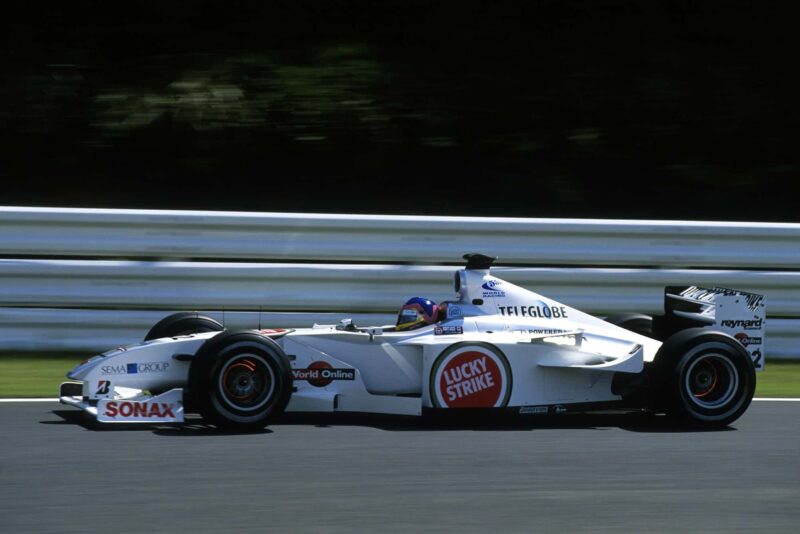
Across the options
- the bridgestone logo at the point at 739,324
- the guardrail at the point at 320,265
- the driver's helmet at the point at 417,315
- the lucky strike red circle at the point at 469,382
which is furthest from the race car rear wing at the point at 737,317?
the guardrail at the point at 320,265

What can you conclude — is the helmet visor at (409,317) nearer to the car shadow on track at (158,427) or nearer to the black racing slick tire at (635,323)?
the car shadow on track at (158,427)

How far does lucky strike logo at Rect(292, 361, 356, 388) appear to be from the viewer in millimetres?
6707

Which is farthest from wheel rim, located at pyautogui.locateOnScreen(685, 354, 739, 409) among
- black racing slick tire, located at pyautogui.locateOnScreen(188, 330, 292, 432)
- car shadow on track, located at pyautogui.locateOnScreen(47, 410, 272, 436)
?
car shadow on track, located at pyautogui.locateOnScreen(47, 410, 272, 436)

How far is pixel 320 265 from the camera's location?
9.30m

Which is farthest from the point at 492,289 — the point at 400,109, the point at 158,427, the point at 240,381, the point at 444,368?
the point at 400,109

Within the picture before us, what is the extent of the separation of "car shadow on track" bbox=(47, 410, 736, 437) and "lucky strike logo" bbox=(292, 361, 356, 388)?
0.26m

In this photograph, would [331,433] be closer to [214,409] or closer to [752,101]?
[214,409]

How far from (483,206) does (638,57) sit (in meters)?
2.59

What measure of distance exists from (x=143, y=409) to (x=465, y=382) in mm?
1911

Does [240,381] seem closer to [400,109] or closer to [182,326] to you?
[182,326]

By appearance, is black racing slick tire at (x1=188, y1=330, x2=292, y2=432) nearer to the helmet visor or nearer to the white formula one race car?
the white formula one race car

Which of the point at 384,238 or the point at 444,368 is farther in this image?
the point at 384,238

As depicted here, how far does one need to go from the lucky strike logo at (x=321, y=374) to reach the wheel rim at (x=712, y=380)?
6.99ft

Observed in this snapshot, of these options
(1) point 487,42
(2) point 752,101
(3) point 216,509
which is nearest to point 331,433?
(3) point 216,509
